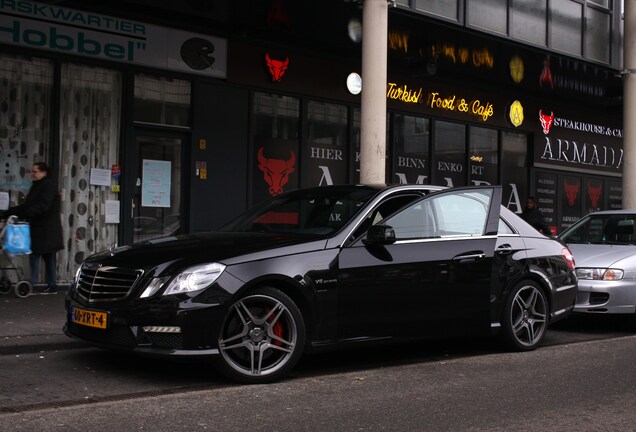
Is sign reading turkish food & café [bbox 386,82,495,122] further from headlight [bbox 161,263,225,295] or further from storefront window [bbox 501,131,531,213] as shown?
headlight [bbox 161,263,225,295]

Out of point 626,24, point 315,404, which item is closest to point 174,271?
point 315,404

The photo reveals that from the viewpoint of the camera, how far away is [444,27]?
45.2 feet

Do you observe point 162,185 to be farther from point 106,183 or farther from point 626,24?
point 626,24

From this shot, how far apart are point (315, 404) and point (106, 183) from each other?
787 cm

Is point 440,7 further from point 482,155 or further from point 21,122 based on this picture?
point 21,122

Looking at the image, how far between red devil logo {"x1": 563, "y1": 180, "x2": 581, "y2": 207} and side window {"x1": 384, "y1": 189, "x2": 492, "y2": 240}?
14604 mm

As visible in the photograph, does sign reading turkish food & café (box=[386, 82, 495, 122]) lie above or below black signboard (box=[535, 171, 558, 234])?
above

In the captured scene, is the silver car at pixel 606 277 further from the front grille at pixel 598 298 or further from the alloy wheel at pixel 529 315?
the alloy wheel at pixel 529 315

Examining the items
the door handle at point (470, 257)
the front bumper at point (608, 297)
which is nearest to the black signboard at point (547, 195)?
the front bumper at point (608, 297)

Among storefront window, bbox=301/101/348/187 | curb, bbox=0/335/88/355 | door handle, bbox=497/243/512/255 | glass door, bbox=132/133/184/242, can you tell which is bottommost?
curb, bbox=0/335/88/355

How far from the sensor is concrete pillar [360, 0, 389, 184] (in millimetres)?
11781

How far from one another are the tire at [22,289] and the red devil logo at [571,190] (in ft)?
50.0

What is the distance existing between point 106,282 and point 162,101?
738cm

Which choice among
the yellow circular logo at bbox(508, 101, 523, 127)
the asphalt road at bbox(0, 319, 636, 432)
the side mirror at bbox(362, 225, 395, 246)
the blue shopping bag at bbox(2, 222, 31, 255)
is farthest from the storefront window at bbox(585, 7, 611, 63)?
the blue shopping bag at bbox(2, 222, 31, 255)
